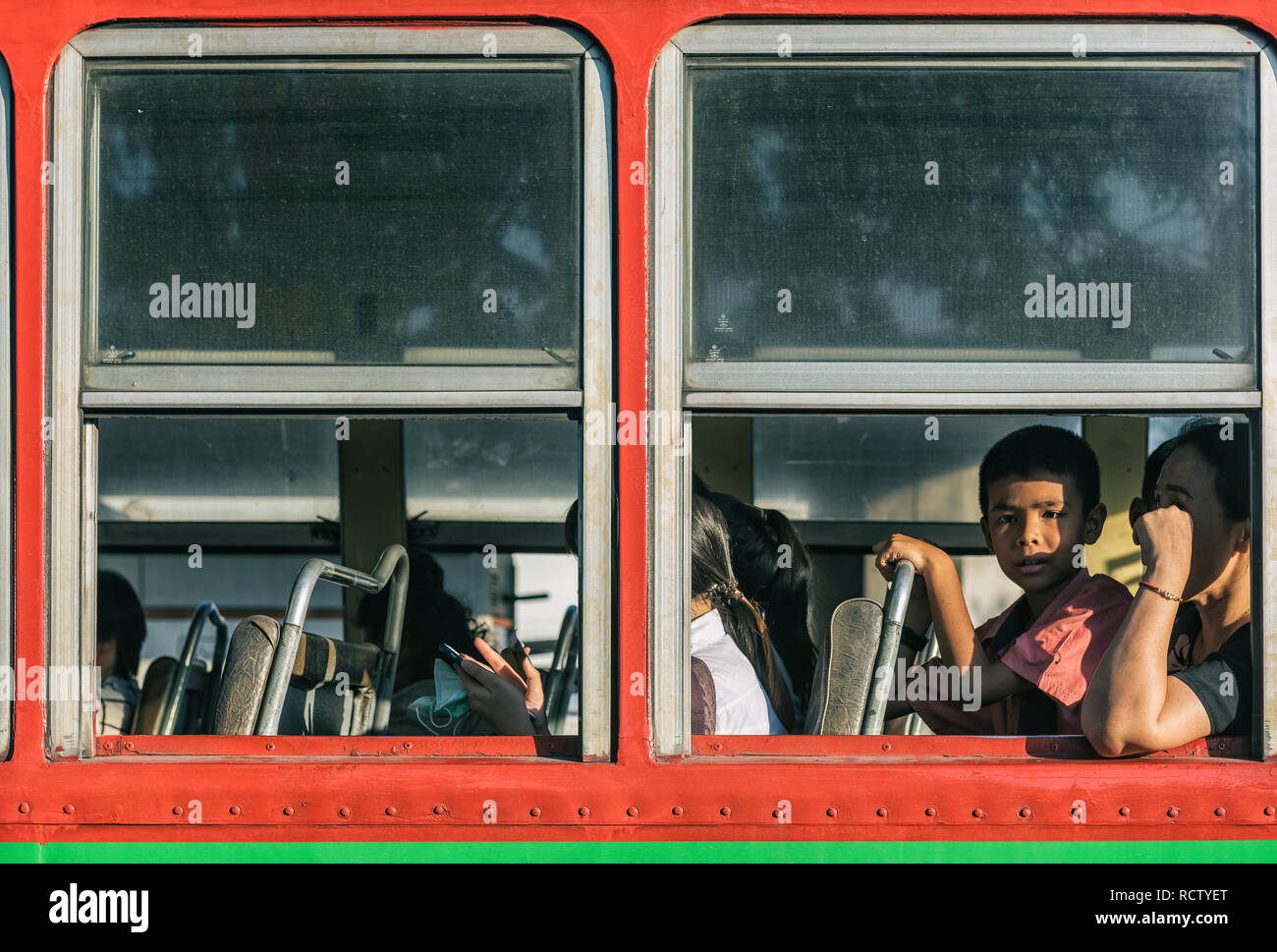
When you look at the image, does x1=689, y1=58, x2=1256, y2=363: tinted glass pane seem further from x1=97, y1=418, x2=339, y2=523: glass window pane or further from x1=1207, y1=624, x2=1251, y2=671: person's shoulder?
x1=97, y1=418, x2=339, y2=523: glass window pane

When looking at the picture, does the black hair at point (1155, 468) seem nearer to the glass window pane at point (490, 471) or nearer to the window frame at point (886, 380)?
the window frame at point (886, 380)

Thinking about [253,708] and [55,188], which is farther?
[253,708]

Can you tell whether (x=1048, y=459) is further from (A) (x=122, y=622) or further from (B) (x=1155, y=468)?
(A) (x=122, y=622)

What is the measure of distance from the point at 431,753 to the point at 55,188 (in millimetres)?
979

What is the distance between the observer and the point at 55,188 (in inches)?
71.1

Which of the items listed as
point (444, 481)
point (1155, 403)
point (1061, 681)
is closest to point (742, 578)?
point (1061, 681)

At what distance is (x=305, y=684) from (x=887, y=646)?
1.20 m

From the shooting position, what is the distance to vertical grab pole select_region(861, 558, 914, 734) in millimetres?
1909

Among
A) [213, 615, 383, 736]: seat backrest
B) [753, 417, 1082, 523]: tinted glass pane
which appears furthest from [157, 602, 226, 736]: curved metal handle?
[753, 417, 1082, 523]: tinted glass pane

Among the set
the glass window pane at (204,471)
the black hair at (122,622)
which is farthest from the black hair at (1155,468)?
the black hair at (122,622)

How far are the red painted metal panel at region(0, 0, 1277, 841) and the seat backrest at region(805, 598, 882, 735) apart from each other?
3.6 inches

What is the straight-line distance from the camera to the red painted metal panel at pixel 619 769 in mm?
1766

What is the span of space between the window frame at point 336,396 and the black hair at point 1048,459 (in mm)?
841
